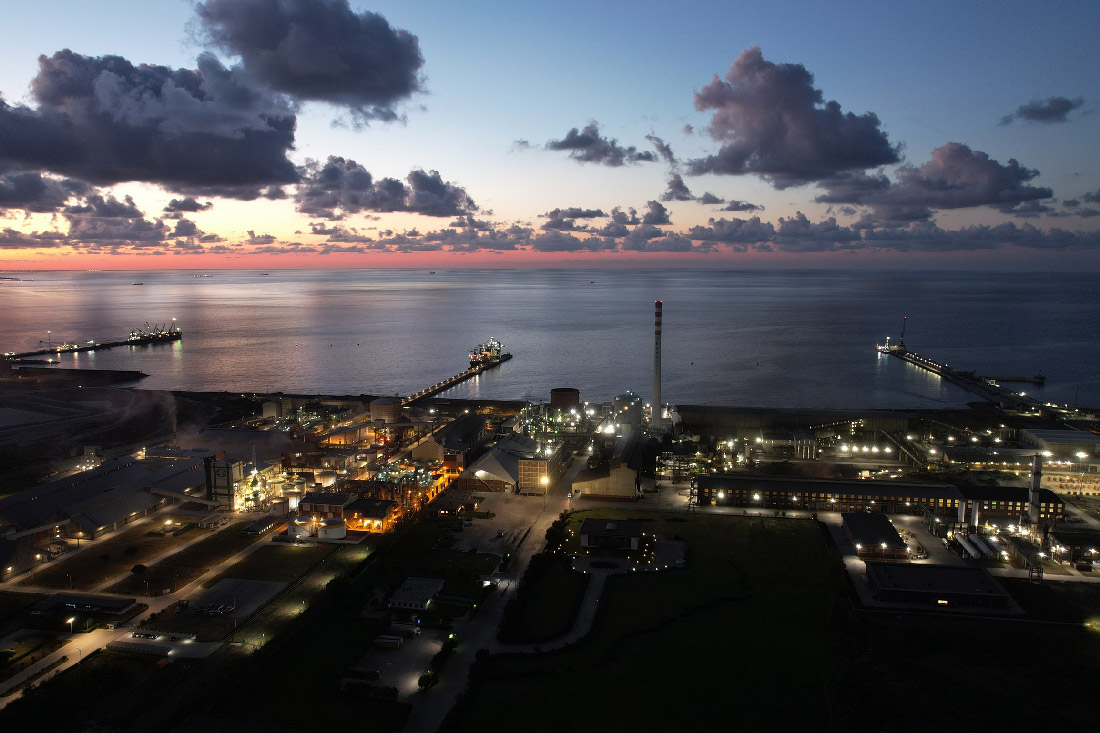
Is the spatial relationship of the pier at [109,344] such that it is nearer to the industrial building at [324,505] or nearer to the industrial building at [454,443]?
the industrial building at [454,443]

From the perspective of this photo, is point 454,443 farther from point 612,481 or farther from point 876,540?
point 876,540

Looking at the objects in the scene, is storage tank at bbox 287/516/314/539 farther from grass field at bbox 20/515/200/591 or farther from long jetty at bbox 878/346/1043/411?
long jetty at bbox 878/346/1043/411

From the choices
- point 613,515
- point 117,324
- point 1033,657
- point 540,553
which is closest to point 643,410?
point 613,515

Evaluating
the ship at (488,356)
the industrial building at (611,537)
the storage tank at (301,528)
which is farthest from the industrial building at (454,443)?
the ship at (488,356)

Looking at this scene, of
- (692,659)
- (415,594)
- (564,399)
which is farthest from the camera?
(564,399)

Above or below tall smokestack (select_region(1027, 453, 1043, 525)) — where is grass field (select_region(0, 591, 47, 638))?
below

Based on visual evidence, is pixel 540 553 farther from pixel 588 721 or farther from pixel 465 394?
pixel 465 394

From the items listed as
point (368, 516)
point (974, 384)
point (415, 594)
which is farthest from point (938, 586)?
point (974, 384)

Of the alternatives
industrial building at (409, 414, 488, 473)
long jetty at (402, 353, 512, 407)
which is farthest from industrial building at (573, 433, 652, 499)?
long jetty at (402, 353, 512, 407)
